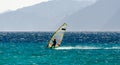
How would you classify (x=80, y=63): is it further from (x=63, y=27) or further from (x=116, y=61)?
(x=63, y=27)

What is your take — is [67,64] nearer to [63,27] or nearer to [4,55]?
[4,55]

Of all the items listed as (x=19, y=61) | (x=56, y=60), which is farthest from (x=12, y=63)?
(x=56, y=60)

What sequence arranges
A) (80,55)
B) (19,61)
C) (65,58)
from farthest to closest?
A: (80,55), (65,58), (19,61)

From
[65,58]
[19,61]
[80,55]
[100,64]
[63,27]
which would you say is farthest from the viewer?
[63,27]

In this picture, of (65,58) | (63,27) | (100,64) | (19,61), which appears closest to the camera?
(100,64)

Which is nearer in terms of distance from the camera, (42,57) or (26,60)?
(26,60)

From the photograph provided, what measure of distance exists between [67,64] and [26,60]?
25.9ft

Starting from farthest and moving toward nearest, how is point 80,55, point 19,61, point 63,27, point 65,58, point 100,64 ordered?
point 63,27
point 80,55
point 65,58
point 19,61
point 100,64

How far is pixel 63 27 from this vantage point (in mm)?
93000

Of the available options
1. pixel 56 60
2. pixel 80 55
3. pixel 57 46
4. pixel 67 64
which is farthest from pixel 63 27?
pixel 67 64

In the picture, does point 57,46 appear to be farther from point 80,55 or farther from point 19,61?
point 19,61

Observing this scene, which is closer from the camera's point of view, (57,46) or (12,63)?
(12,63)

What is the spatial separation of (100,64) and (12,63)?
1159cm

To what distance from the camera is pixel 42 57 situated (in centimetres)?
7688
